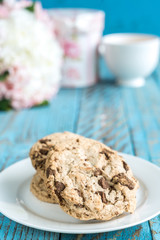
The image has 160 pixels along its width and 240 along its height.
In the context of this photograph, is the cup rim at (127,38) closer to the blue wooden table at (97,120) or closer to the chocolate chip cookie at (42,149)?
the blue wooden table at (97,120)

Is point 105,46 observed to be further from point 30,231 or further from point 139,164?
point 30,231

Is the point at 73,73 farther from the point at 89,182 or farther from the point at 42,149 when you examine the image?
the point at 89,182

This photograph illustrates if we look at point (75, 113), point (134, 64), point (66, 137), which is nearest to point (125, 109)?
point (75, 113)

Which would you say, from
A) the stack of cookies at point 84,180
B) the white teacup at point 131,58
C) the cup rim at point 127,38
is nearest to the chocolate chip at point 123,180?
the stack of cookies at point 84,180

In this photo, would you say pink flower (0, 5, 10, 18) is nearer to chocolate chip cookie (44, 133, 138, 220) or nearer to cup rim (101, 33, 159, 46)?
cup rim (101, 33, 159, 46)

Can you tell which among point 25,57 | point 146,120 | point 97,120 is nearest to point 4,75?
point 25,57
